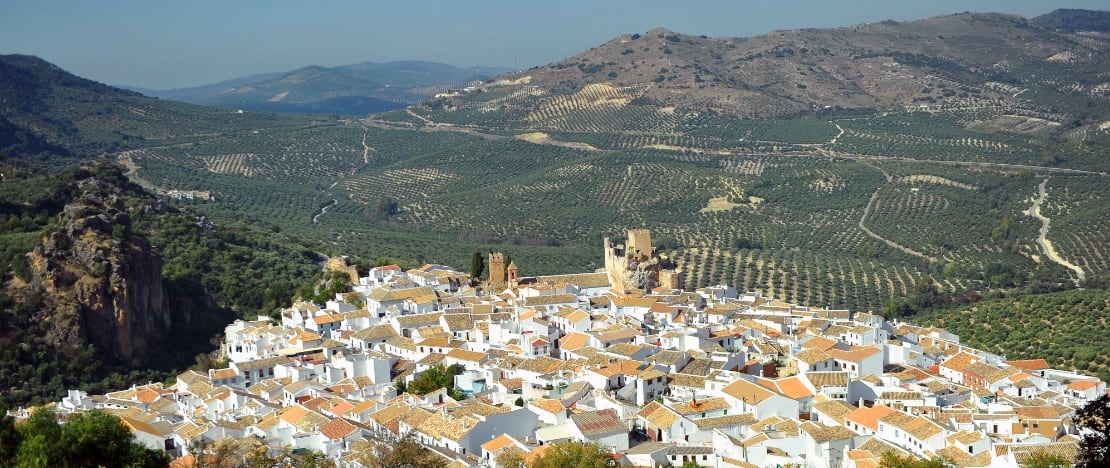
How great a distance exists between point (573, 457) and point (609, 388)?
6.55 m

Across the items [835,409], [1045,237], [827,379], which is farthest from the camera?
[1045,237]

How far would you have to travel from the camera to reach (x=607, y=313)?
37.0 metres

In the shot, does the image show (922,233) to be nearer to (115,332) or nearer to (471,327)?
(471,327)

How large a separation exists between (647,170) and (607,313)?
58229 mm

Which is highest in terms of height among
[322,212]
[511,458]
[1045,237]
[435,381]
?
[511,458]

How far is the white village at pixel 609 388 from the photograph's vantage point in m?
24.3

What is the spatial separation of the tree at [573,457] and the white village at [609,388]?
113 cm

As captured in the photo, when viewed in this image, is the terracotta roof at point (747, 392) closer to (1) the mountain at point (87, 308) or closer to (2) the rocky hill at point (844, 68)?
(1) the mountain at point (87, 308)

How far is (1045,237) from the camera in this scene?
67875mm

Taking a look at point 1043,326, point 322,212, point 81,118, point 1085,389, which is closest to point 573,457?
point 1085,389

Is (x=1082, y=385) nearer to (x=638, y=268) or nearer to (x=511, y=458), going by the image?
(x=511, y=458)

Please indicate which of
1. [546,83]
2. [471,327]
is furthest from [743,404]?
[546,83]

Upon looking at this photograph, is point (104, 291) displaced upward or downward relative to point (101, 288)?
downward

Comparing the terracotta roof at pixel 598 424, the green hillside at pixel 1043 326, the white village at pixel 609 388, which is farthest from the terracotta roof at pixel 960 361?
the terracotta roof at pixel 598 424
